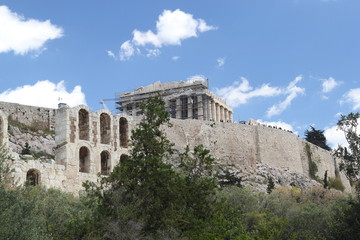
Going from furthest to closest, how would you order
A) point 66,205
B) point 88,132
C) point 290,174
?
point 290,174 < point 88,132 < point 66,205

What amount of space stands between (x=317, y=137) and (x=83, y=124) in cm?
4466

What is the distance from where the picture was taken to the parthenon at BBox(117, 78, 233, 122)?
69.7 metres

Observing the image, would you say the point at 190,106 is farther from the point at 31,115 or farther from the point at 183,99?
the point at 31,115

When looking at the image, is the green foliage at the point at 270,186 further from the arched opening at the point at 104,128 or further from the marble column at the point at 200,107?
the marble column at the point at 200,107

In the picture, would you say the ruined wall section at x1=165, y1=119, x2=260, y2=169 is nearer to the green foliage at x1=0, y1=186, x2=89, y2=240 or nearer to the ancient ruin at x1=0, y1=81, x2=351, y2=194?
the ancient ruin at x1=0, y1=81, x2=351, y2=194

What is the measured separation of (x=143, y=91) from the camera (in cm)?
7206

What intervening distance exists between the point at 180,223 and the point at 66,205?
8.95m

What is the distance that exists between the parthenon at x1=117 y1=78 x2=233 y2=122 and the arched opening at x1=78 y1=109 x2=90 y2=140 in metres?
28.8

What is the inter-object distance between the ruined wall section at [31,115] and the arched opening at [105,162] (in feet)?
53.4

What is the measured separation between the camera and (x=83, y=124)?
127 ft

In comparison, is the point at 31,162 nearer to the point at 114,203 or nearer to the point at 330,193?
the point at 114,203

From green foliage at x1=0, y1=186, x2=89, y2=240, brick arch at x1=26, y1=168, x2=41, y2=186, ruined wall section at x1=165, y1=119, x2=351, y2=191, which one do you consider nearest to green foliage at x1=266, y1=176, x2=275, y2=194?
ruined wall section at x1=165, y1=119, x2=351, y2=191

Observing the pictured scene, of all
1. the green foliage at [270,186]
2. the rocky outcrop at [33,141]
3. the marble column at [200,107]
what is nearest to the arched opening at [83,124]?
the rocky outcrop at [33,141]

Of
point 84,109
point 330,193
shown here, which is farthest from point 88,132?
point 330,193
